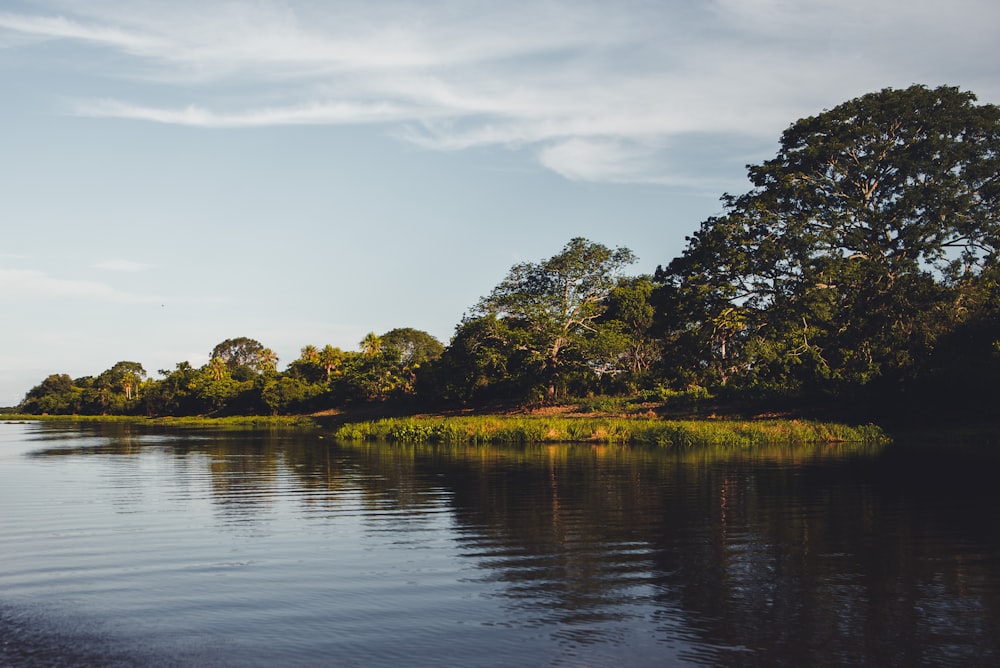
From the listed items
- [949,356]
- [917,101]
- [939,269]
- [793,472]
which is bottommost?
[793,472]

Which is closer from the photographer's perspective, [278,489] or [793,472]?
[278,489]

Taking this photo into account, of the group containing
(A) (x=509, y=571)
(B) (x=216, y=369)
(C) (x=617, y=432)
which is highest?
(B) (x=216, y=369)

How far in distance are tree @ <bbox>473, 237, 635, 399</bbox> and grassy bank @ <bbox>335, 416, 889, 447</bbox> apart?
18976mm

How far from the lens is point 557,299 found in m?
71.2

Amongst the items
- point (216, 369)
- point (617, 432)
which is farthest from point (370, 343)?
point (617, 432)

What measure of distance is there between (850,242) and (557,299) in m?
25.4

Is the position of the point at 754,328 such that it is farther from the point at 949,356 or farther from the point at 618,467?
the point at 618,467

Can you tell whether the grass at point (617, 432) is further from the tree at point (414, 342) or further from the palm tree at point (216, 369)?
the palm tree at point (216, 369)

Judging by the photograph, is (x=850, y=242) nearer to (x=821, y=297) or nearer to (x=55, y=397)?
(x=821, y=297)

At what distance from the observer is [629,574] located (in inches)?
502

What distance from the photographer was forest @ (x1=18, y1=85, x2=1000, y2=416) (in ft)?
151

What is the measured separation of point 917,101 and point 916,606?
52.1 meters

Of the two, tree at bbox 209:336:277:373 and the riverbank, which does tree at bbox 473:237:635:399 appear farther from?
tree at bbox 209:336:277:373

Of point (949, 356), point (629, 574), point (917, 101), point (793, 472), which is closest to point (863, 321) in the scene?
point (949, 356)
